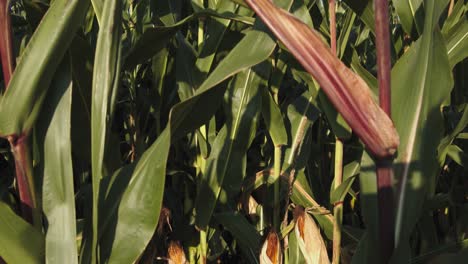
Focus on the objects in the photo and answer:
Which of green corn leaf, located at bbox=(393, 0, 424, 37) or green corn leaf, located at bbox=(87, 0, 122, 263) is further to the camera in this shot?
green corn leaf, located at bbox=(393, 0, 424, 37)

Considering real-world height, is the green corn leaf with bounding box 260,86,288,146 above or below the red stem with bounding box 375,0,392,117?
below

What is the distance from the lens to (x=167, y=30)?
139 cm

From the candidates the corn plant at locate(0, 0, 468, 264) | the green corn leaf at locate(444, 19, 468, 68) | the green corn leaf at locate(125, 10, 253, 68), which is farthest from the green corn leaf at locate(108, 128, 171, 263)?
the green corn leaf at locate(444, 19, 468, 68)

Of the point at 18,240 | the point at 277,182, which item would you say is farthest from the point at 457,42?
the point at 18,240

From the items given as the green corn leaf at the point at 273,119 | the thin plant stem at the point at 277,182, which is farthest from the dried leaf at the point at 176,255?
the green corn leaf at the point at 273,119

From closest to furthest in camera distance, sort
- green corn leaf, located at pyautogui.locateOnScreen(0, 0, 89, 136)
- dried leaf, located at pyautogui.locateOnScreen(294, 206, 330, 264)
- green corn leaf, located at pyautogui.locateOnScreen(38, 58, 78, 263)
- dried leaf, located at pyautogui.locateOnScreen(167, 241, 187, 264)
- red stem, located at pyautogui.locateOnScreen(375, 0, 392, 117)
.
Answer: red stem, located at pyautogui.locateOnScreen(375, 0, 392, 117) < green corn leaf, located at pyautogui.locateOnScreen(0, 0, 89, 136) < green corn leaf, located at pyautogui.locateOnScreen(38, 58, 78, 263) < dried leaf, located at pyautogui.locateOnScreen(294, 206, 330, 264) < dried leaf, located at pyautogui.locateOnScreen(167, 241, 187, 264)

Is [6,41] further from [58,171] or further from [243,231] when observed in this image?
[243,231]

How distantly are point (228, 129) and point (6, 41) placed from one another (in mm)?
686

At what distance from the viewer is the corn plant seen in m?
1.00

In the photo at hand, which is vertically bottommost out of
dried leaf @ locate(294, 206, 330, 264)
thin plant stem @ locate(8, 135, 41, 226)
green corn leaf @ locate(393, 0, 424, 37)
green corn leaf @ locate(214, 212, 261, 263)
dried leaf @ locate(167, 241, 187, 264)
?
dried leaf @ locate(167, 241, 187, 264)

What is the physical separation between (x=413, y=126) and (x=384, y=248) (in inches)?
9.7

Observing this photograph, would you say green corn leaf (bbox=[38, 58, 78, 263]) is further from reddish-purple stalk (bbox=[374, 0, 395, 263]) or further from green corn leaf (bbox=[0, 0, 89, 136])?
reddish-purple stalk (bbox=[374, 0, 395, 263])

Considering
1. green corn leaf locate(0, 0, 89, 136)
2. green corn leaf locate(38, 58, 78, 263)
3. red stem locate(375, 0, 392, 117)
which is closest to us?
red stem locate(375, 0, 392, 117)

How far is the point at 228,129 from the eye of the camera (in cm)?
165
